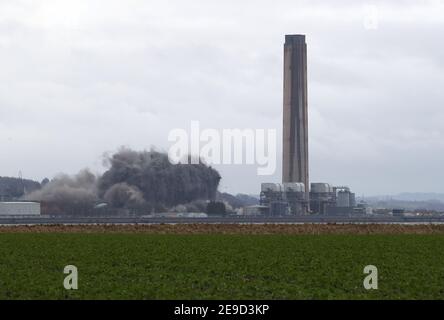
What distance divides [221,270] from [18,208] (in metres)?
159

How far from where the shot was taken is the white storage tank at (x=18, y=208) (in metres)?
186

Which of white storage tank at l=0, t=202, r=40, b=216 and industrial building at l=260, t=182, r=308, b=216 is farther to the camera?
industrial building at l=260, t=182, r=308, b=216

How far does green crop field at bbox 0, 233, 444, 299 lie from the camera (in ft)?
90.2

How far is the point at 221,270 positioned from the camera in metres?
36.1

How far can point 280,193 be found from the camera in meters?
193

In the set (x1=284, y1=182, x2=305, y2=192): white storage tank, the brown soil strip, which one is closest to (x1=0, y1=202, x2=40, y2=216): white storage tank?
(x1=284, y1=182, x2=305, y2=192): white storage tank

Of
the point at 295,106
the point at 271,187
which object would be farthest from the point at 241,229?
the point at 295,106

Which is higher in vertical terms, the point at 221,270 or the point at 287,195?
the point at 287,195

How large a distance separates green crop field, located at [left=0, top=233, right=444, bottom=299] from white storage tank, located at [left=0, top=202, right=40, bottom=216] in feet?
434

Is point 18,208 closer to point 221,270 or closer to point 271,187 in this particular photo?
point 271,187

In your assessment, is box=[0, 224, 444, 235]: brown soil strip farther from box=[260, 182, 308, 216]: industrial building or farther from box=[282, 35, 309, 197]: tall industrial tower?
box=[282, 35, 309, 197]: tall industrial tower

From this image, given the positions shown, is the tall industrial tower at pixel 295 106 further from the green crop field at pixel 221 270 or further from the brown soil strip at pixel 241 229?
the green crop field at pixel 221 270
